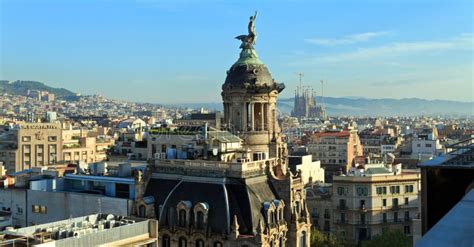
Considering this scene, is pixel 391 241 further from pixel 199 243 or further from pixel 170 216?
pixel 170 216

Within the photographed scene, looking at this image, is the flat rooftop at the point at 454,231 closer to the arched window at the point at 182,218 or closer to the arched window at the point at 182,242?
the arched window at the point at 182,218

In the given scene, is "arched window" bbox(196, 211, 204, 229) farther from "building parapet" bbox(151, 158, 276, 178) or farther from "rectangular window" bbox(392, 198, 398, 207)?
"rectangular window" bbox(392, 198, 398, 207)

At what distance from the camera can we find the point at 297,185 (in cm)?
5906

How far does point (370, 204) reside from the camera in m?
90.1

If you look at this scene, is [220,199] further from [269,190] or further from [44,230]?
[44,230]

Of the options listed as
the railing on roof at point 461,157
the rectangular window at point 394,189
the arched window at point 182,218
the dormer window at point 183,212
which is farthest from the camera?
the rectangular window at point 394,189

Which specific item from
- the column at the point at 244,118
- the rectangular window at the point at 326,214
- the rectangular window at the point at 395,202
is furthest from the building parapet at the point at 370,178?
the column at the point at 244,118

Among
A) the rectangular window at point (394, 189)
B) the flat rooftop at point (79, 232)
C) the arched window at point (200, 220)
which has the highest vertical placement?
the flat rooftop at point (79, 232)

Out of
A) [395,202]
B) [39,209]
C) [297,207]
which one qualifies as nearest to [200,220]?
[297,207]

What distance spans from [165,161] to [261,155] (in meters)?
13.4

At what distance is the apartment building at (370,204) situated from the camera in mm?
90062

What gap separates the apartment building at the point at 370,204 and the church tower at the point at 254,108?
24.0 metres

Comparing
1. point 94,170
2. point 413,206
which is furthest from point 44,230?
point 413,206

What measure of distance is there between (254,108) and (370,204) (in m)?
29.8
